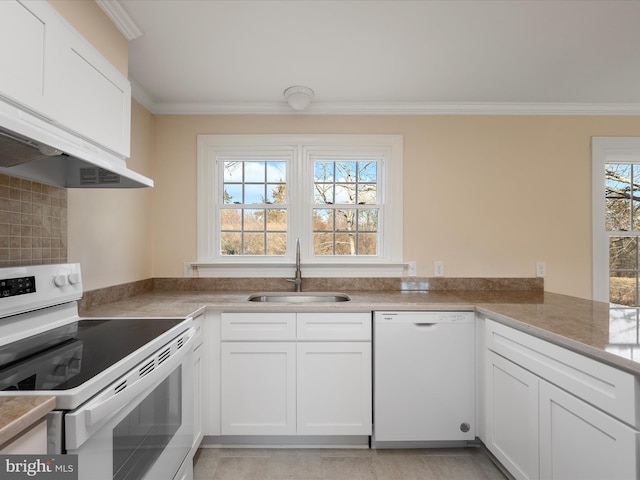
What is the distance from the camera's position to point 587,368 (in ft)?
4.04

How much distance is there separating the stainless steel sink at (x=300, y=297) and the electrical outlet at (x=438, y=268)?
0.80 m

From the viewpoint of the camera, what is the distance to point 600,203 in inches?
106

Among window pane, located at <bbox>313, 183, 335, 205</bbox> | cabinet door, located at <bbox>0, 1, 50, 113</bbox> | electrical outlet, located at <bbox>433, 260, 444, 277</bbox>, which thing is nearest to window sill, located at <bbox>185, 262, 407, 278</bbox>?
electrical outlet, located at <bbox>433, 260, 444, 277</bbox>

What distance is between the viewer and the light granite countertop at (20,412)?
666mm

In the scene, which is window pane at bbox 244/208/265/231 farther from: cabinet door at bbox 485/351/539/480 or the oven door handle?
cabinet door at bbox 485/351/539/480

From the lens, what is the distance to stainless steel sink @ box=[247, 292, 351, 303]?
252 centimetres

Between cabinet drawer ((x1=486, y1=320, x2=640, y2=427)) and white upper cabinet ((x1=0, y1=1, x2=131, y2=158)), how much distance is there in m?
2.09

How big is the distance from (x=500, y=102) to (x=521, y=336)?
1920 millimetres

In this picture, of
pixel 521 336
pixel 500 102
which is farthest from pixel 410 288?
pixel 500 102

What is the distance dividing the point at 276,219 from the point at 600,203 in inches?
104

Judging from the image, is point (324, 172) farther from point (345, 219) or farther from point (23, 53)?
point (23, 53)

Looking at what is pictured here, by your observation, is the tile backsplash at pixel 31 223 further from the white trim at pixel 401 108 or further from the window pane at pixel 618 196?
the window pane at pixel 618 196

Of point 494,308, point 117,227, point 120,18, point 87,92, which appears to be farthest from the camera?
point 117,227

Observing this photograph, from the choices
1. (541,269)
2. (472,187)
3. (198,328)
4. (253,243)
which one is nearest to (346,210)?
(253,243)
